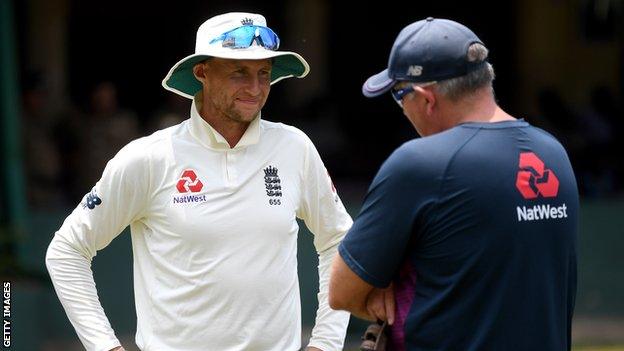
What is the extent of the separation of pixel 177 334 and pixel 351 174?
1068 centimetres

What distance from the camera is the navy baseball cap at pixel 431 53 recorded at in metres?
4.10

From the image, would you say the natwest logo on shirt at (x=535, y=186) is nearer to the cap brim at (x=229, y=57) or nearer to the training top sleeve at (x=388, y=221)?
the training top sleeve at (x=388, y=221)

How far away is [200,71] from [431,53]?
1.31 metres

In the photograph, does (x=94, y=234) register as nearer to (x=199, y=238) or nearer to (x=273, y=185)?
(x=199, y=238)

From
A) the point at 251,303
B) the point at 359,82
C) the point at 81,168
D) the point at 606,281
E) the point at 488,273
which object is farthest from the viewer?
the point at 359,82

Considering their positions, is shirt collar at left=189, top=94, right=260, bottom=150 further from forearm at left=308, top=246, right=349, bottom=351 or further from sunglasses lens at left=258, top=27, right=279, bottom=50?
forearm at left=308, top=246, right=349, bottom=351

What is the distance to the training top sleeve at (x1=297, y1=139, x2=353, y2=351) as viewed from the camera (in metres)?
5.21

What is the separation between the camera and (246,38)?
5027 millimetres

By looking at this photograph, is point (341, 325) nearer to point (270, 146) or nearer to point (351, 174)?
point (270, 146)

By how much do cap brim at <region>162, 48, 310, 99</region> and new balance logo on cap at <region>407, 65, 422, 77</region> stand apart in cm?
97

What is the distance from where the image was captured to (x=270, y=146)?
5137 mm

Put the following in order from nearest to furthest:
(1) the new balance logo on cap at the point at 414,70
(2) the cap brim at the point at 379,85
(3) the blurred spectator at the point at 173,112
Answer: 1. (1) the new balance logo on cap at the point at 414,70
2. (2) the cap brim at the point at 379,85
3. (3) the blurred spectator at the point at 173,112

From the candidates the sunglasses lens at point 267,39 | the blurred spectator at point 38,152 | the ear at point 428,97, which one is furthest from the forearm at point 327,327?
the blurred spectator at point 38,152

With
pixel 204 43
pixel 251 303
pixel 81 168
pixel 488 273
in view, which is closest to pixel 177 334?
pixel 251 303
